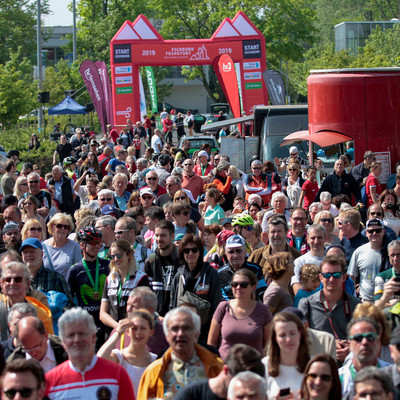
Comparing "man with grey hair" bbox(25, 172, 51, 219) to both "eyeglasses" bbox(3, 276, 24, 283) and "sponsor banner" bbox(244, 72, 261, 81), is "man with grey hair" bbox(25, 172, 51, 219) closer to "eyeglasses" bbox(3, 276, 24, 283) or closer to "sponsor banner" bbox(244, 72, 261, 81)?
"eyeglasses" bbox(3, 276, 24, 283)

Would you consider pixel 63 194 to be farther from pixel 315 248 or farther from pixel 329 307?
pixel 329 307

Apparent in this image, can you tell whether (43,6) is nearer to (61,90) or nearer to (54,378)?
(61,90)

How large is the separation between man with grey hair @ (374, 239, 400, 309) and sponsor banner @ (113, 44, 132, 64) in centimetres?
2576

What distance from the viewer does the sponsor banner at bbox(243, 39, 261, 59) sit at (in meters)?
33.6

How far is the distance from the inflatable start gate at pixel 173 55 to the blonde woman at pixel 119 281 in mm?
25557

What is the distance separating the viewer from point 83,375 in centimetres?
554

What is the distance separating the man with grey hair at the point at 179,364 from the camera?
5805 millimetres

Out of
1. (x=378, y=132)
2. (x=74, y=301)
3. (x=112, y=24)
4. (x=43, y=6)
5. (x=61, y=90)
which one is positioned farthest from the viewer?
(x=43, y=6)

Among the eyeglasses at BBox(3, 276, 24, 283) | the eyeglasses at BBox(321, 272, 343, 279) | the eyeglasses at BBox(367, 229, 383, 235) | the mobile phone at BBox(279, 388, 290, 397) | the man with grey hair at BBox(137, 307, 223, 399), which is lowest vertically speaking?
the mobile phone at BBox(279, 388, 290, 397)

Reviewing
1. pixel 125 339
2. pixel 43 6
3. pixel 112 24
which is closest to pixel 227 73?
pixel 125 339

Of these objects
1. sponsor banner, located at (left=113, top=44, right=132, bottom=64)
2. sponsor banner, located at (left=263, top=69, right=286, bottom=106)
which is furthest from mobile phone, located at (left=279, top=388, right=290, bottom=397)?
sponsor banner, located at (left=113, top=44, right=132, bottom=64)

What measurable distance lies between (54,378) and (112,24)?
62.0 m

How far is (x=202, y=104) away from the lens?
303 ft

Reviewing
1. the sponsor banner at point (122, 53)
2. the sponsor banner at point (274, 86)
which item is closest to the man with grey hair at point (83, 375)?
the sponsor banner at point (274, 86)
